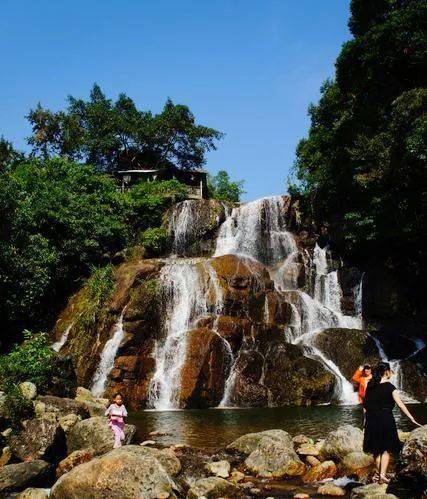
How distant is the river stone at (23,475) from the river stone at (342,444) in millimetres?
5870

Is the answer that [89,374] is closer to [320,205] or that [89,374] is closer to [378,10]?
[320,205]

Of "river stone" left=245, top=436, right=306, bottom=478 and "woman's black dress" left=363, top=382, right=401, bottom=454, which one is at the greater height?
"woman's black dress" left=363, top=382, right=401, bottom=454

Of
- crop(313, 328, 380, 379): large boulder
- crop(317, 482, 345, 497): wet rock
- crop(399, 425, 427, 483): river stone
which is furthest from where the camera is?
crop(313, 328, 380, 379): large boulder

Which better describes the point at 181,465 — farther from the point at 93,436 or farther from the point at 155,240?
the point at 155,240

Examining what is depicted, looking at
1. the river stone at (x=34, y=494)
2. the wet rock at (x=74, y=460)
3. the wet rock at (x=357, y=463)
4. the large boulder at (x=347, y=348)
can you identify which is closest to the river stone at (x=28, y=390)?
the wet rock at (x=74, y=460)

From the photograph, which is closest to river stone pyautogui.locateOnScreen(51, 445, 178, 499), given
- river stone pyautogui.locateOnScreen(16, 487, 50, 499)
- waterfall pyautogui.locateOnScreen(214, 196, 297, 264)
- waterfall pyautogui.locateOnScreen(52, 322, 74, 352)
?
river stone pyautogui.locateOnScreen(16, 487, 50, 499)

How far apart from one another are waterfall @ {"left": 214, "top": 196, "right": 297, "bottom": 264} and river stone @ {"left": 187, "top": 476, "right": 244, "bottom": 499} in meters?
23.4

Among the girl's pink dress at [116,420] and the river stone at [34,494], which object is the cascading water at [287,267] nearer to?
the girl's pink dress at [116,420]

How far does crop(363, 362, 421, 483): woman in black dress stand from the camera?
25.3 feet

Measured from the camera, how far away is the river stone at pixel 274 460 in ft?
32.4

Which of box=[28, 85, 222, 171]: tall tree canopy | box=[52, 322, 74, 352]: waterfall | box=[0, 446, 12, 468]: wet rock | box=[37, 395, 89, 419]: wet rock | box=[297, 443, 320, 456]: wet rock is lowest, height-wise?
box=[0, 446, 12, 468]: wet rock

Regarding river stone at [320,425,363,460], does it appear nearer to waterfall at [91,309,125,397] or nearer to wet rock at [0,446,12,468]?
wet rock at [0,446,12,468]

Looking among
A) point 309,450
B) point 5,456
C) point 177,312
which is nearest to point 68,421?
point 5,456

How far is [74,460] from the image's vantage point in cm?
1069
